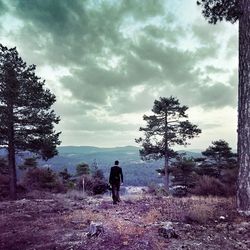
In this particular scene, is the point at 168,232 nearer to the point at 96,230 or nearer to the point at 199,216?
the point at 96,230

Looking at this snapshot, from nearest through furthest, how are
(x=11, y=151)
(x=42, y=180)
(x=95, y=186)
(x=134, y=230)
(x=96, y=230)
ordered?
(x=96, y=230) → (x=134, y=230) → (x=11, y=151) → (x=95, y=186) → (x=42, y=180)

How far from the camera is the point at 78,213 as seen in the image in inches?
494

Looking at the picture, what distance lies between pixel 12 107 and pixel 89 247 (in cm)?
1654

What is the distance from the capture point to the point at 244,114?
1045cm

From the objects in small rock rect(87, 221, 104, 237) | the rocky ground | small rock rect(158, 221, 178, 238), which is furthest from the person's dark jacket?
small rock rect(158, 221, 178, 238)

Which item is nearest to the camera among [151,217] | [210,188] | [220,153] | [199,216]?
[199,216]

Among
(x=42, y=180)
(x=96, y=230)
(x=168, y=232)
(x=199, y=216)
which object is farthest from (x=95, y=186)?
(x=168, y=232)

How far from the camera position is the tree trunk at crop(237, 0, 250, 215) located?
1038 centimetres

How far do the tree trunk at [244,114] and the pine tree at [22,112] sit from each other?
49.9ft

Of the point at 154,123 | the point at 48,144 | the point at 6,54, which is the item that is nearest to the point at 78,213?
the point at 48,144

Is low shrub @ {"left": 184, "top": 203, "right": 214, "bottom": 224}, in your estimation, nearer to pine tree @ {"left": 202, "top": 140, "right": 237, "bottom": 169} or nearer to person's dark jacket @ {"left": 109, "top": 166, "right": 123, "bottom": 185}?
person's dark jacket @ {"left": 109, "top": 166, "right": 123, "bottom": 185}

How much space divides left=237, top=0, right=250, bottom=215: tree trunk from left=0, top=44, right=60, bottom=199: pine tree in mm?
15198

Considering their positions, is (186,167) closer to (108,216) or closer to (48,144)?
(48,144)

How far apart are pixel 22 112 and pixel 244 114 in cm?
1579
